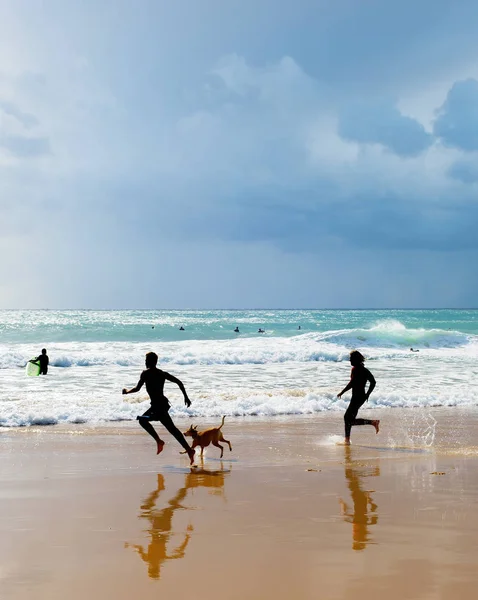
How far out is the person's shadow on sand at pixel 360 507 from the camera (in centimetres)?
559

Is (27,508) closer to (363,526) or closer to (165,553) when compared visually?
(165,553)

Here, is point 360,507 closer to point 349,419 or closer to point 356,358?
point 349,419

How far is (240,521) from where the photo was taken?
244 inches

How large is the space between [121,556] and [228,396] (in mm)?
12079

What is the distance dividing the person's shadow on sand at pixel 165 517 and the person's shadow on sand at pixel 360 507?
5.05 feet

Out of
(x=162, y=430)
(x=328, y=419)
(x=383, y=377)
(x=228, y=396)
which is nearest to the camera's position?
(x=162, y=430)

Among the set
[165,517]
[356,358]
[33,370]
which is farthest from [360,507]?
[33,370]

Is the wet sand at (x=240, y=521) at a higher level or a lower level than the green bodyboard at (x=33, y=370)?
higher

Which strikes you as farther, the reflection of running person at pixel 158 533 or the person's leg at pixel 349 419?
the person's leg at pixel 349 419

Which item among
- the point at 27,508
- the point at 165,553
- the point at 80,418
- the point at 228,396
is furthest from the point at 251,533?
the point at 228,396

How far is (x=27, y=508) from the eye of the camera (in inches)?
261

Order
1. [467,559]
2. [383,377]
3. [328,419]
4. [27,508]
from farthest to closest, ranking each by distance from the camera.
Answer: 1. [383,377]
2. [328,419]
3. [27,508]
4. [467,559]

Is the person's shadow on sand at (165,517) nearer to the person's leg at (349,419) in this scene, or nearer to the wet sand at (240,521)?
the wet sand at (240,521)

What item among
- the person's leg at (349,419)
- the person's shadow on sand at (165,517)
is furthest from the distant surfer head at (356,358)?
the person's shadow on sand at (165,517)
